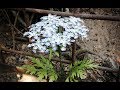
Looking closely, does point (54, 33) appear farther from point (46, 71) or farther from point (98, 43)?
point (98, 43)

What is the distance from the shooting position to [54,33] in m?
2.51

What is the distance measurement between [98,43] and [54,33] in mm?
2024

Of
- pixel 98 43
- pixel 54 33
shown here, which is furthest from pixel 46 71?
pixel 98 43

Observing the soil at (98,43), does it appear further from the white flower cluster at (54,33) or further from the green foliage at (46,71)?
the white flower cluster at (54,33)

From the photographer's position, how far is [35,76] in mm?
3180

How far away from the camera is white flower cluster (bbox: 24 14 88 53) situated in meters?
2.48

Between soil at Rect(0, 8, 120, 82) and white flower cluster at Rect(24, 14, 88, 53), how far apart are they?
0.86 metres

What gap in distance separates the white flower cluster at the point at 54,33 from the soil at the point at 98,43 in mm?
860

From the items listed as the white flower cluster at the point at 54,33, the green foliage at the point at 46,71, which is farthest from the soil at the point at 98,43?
the white flower cluster at the point at 54,33

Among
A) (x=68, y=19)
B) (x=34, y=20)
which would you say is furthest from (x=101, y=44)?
(x=68, y=19)

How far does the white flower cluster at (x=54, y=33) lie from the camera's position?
248cm
